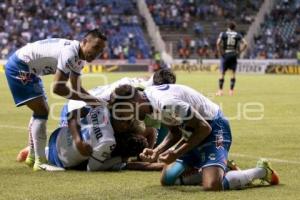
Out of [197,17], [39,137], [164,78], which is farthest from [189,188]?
[197,17]

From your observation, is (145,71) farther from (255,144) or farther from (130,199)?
(130,199)

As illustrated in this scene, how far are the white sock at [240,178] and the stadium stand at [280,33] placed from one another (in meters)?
40.9

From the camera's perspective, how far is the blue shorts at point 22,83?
9.05 metres

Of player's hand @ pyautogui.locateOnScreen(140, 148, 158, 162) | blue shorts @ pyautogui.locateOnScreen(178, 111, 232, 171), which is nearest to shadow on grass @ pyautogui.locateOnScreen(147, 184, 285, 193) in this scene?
A: blue shorts @ pyautogui.locateOnScreen(178, 111, 232, 171)

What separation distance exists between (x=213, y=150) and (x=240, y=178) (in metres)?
0.40

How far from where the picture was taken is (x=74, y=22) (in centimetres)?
5172

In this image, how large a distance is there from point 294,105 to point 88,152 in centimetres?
1167

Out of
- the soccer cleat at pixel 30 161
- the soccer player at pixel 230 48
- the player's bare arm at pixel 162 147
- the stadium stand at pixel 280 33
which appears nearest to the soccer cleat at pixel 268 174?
the player's bare arm at pixel 162 147

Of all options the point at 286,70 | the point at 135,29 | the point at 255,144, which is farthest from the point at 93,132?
the point at 135,29

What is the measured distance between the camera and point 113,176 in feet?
27.2

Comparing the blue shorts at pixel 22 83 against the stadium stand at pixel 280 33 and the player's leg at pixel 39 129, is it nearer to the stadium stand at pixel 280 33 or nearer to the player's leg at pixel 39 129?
the player's leg at pixel 39 129

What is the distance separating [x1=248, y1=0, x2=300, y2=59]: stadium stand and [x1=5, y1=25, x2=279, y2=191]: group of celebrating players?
3979 centimetres

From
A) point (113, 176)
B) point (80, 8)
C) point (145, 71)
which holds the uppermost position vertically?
point (113, 176)

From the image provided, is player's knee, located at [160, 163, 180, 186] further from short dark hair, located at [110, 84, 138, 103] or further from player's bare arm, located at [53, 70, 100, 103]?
player's bare arm, located at [53, 70, 100, 103]
